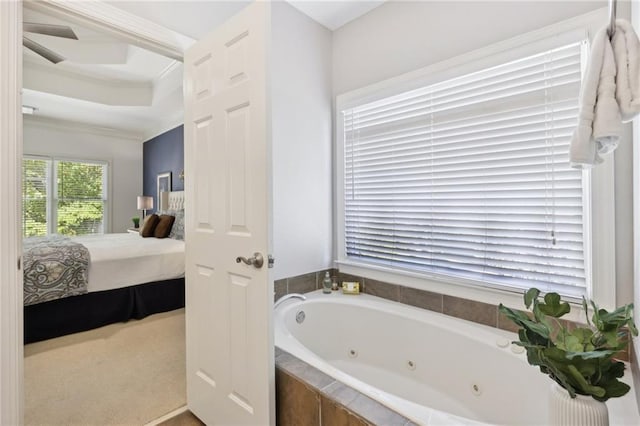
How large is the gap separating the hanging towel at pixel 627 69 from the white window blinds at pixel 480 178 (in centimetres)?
67

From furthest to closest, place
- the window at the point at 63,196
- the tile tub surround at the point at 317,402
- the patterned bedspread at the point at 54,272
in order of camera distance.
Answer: the window at the point at 63,196 < the patterned bedspread at the point at 54,272 < the tile tub surround at the point at 317,402

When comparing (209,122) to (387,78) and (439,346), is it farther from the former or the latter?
(439,346)

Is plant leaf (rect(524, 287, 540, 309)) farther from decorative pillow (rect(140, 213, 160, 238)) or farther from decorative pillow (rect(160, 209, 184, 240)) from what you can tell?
decorative pillow (rect(140, 213, 160, 238))

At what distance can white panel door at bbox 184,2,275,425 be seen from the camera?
1.34m

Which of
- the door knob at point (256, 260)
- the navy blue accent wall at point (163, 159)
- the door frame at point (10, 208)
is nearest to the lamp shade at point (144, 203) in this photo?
the navy blue accent wall at point (163, 159)

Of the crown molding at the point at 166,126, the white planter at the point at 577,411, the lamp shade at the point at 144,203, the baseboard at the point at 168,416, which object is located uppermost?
the crown molding at the point at 166,126

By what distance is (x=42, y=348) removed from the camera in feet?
8.47

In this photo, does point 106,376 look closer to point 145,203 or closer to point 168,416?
point 168,416

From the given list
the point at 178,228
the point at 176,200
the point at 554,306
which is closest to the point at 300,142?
the point at 554,306

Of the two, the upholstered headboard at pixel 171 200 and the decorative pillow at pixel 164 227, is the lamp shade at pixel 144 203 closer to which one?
the upholstered headboard at pixel 171 200

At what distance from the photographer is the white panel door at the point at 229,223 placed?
4.41 ft

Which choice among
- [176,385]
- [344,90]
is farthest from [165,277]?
[344,90]

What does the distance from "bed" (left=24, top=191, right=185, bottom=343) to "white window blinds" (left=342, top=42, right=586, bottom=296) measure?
240cm

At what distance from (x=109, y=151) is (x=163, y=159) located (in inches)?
57.3
